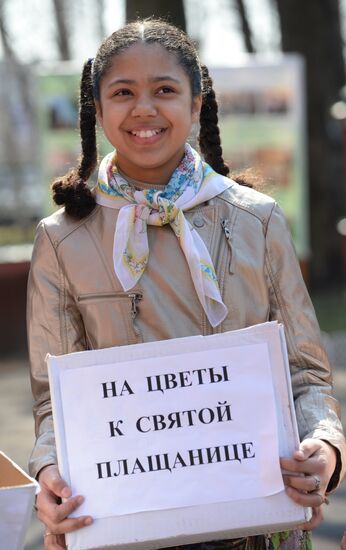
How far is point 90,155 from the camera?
2.73 m

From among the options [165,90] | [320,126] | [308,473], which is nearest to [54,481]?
[308,473]

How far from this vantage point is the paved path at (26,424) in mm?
5336

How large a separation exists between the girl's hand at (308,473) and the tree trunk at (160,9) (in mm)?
8134

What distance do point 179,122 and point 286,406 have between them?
667 millimetres

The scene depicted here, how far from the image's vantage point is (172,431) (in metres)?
2.29

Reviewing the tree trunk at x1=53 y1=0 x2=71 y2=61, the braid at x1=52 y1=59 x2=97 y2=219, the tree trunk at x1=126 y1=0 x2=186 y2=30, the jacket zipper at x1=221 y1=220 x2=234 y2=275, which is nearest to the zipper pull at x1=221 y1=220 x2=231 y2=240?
the jacket zipper at x1=221 y1=220 x2=234 y2=275

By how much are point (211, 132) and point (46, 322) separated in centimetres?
65

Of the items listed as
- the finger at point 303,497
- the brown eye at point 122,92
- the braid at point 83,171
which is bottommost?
the finger at point 303,497

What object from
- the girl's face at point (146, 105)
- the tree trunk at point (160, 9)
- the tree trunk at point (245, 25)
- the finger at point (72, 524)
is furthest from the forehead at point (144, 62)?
the tree trunk at point (245, 25)

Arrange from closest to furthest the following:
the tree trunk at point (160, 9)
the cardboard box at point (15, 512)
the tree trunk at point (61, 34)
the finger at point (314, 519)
A: 1. the cardboard box at point (15, 512)
2. the finger at point (314, 519)
3. the tree trunk at point (160, 9)
4. the tree trunk at point (61, 34)

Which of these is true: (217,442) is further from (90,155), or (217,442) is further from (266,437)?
(90,155)

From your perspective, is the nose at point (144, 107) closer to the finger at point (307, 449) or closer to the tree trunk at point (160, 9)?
the finger at point (307, 449)

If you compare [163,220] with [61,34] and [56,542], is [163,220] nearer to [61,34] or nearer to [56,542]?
[56,542]

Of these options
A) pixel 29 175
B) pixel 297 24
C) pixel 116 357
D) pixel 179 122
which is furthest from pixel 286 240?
pixel 29 175
